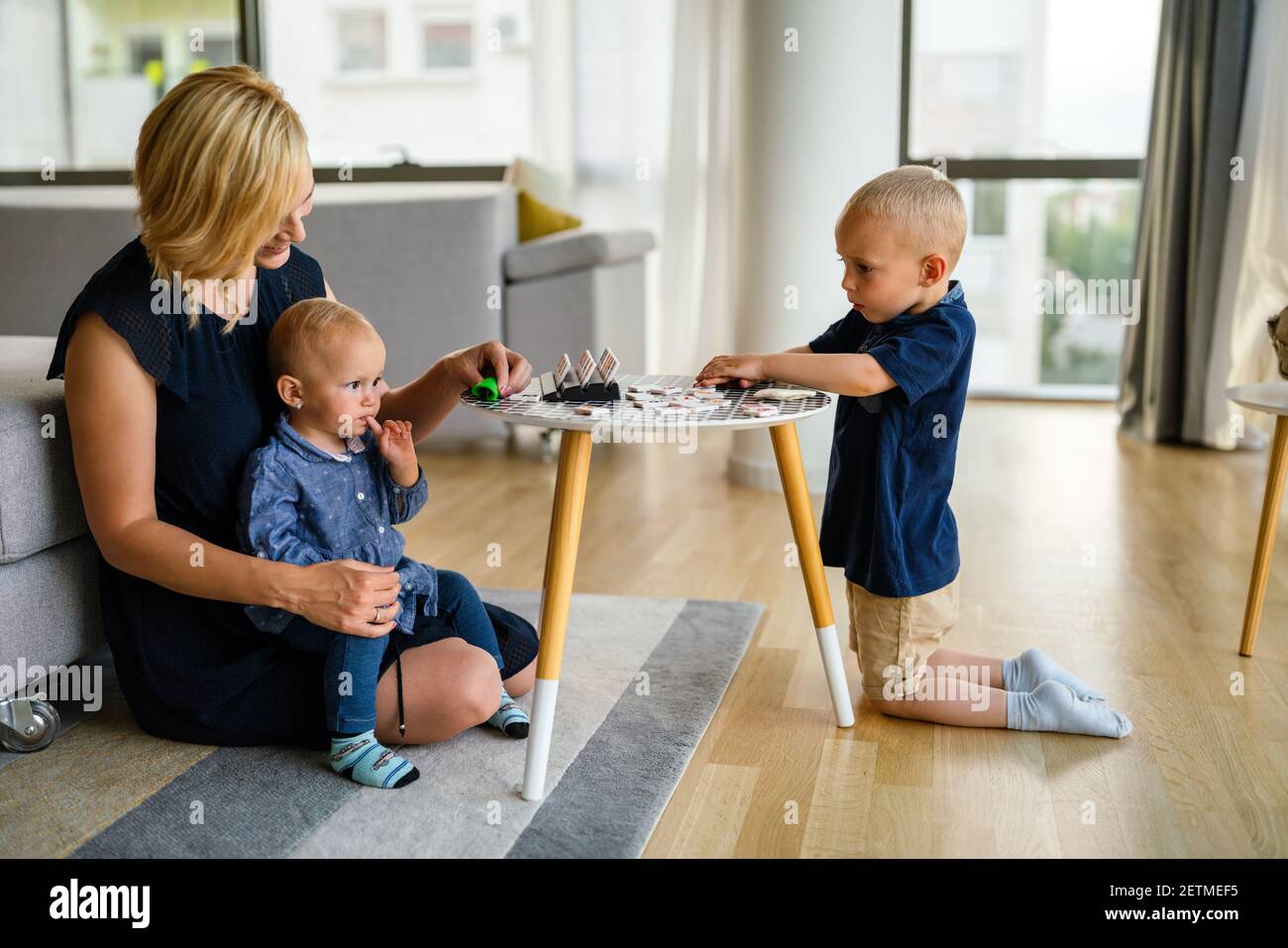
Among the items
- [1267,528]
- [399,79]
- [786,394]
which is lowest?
[1267,528]

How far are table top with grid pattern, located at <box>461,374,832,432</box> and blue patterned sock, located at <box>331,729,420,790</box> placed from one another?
431 mm

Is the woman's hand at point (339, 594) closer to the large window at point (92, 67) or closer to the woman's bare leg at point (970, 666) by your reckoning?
the woman's bare leg at point (970, 666)

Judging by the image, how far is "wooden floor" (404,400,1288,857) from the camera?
1.47 metres

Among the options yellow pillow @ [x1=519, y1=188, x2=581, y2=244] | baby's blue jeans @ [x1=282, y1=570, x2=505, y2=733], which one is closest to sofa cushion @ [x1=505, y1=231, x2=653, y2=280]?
yellow pillow @ [x1=519, y1=188, x2=581, y2=244]

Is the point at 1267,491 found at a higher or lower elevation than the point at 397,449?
lower

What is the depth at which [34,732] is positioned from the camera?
1606 mm

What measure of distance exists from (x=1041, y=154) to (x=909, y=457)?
3208 millimetres

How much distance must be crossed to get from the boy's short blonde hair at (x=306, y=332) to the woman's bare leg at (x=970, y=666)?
915 mm

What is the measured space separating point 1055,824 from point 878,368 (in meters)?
0.57

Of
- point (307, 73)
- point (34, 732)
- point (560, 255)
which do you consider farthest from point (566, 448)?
point (307, 73)

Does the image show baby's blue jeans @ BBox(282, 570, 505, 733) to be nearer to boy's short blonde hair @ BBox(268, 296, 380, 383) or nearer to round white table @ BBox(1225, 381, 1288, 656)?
boy's short blonde hair @ BBox(268, 296, 380, 383)

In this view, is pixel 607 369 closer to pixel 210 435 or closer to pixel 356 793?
pixel 210 435
